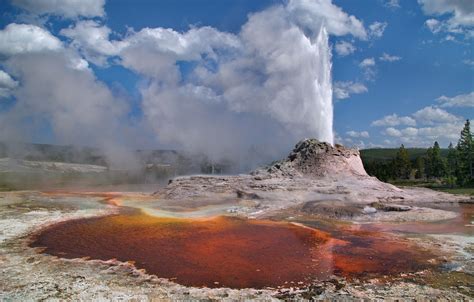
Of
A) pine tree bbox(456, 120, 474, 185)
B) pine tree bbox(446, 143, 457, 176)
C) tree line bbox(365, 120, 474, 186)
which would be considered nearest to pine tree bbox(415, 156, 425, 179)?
tree line bbox(365, 120, 474, 186)

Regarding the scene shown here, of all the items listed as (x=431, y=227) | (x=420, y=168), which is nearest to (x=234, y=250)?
(x=431, y=227)

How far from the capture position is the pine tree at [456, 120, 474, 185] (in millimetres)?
42284

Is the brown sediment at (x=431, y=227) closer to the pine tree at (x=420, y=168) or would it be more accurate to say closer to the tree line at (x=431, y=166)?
the tree line at (x=431, y=166)

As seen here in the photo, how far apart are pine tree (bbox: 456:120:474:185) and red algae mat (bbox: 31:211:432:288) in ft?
118

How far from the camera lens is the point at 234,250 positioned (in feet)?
34.5

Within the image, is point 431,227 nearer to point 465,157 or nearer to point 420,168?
point 465,157

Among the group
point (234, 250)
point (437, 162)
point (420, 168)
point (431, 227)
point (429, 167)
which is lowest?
point (234, 250)

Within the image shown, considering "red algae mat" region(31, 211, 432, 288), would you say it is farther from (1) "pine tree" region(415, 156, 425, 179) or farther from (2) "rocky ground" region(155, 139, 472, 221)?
(1) "pine tree" region(415, 156, 425, 179)

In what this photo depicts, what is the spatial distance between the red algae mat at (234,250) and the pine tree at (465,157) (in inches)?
1420

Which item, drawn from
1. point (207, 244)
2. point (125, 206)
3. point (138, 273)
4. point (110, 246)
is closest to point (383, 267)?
point (207, 244)

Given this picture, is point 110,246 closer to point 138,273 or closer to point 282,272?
point 138,273

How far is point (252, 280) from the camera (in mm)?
8016

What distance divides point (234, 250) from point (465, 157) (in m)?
43.0

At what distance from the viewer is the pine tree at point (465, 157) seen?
42.3 metres
